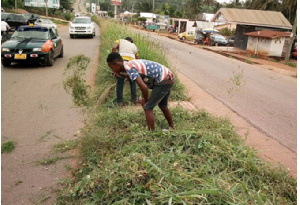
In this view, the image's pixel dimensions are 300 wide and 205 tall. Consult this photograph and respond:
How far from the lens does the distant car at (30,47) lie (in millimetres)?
9180

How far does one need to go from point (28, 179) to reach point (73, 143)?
0.94 metres

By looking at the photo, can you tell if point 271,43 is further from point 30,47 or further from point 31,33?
point 30,47

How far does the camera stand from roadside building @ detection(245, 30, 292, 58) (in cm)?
1952

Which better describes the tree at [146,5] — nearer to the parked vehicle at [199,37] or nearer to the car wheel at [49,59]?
the parked vehicle at [199,37]

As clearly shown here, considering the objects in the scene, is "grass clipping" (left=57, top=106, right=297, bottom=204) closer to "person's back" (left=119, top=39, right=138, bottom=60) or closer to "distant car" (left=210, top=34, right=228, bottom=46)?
"person's back" (left=119, top=39, right=138, bottom=60)

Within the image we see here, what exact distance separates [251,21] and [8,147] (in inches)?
932

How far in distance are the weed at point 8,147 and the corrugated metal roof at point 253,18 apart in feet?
72.3

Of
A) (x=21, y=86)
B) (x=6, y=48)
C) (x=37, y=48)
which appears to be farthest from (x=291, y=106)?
(x=6, y=48)

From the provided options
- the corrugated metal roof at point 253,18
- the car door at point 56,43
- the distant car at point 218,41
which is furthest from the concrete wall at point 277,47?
the car door at point 56,43

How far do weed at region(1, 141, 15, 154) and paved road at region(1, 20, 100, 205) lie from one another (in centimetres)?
8

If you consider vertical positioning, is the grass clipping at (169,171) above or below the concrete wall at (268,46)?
below

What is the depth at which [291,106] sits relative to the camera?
6.89 m

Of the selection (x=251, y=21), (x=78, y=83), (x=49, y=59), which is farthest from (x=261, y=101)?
(x=251, y=21)

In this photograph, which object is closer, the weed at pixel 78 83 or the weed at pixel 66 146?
the weed at pixel 66 146
